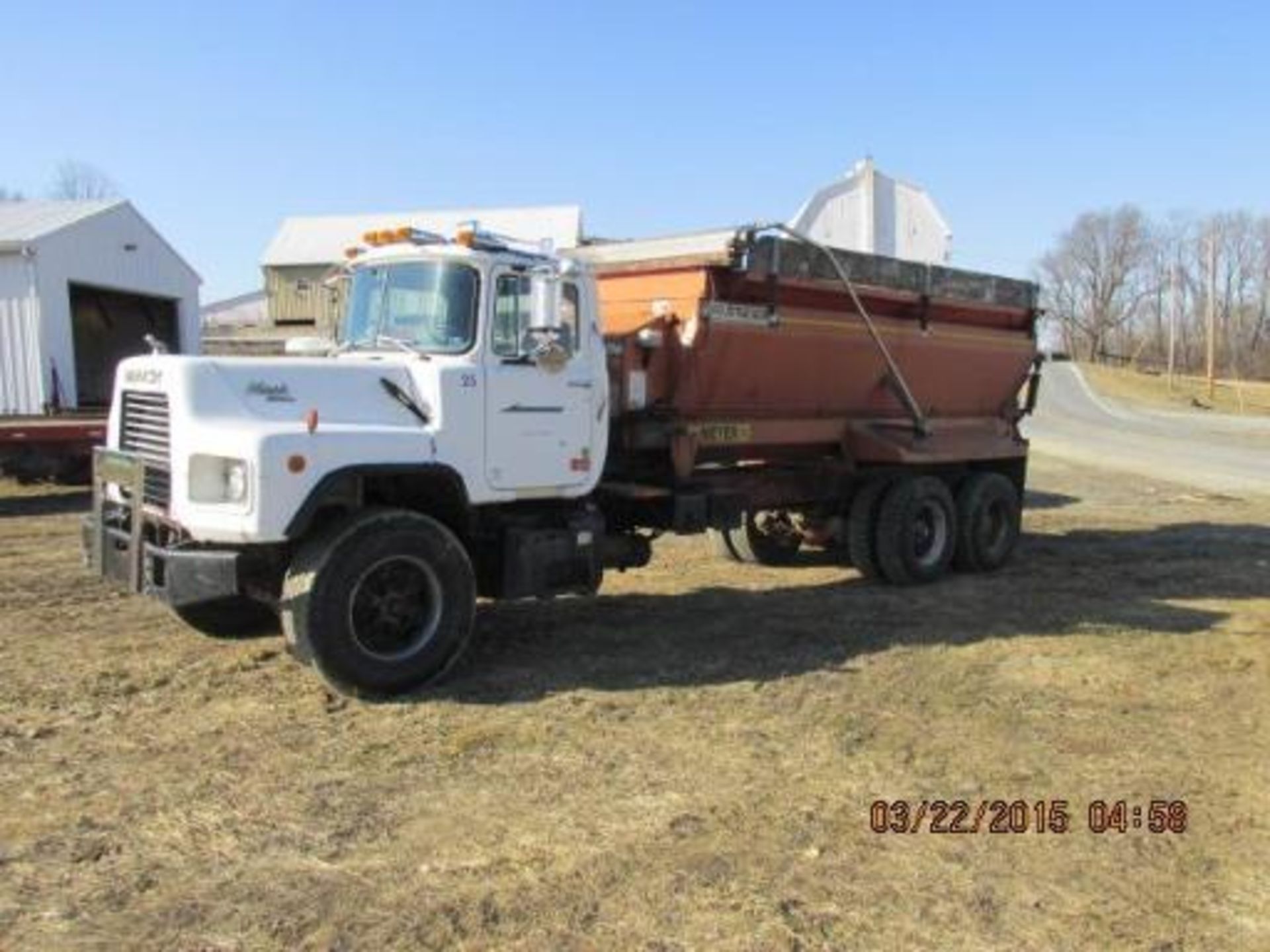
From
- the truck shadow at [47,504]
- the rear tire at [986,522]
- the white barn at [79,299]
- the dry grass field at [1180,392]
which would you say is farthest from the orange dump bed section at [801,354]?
the dry grass field at [1180,392]

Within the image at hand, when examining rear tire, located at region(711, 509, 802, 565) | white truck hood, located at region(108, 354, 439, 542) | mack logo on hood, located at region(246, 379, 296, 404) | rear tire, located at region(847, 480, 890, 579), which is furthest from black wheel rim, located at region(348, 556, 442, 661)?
rear tire, located at region(711, 509, 802, 565)

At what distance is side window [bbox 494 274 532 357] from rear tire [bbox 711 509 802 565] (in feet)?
16.1

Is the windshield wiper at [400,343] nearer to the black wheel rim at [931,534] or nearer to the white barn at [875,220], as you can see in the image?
the black wheel rim at [931,534]

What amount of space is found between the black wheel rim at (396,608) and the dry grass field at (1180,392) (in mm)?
48550

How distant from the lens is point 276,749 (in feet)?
20.9

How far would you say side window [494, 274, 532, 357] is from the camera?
25.8 feet

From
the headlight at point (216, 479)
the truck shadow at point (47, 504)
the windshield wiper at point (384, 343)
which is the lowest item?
the truck shadow at point (47, 504)

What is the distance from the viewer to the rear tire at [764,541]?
40.7ft

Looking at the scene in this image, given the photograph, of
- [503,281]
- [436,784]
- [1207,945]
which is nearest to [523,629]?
[503,281]

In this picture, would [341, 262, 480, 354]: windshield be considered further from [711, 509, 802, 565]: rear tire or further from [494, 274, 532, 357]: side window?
[711, 509, 802, 565]: rear tire

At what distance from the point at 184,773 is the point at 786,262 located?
5985 mm

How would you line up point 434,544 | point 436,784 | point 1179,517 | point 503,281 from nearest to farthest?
point 436,784 → point 434,544 → point 503,281 → point 1179,517

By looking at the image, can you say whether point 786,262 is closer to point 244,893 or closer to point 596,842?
point 596,842
